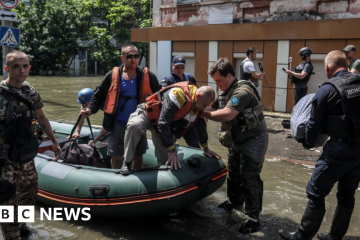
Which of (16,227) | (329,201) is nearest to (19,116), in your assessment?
(16,227)

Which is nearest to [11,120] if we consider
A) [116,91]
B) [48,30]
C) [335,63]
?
[116,91]

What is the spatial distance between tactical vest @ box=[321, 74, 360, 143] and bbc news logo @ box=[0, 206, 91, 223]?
275 cm

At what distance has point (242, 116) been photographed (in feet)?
13.0

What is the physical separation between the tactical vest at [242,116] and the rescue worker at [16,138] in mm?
1903

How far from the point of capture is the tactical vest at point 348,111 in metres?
3.31

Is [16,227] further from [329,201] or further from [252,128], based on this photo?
[329,201]

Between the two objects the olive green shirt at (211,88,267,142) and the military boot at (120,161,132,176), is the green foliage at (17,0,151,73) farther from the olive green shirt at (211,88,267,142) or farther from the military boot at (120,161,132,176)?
the olive green shirt at (211,88,267,142)

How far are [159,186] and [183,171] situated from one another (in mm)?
316

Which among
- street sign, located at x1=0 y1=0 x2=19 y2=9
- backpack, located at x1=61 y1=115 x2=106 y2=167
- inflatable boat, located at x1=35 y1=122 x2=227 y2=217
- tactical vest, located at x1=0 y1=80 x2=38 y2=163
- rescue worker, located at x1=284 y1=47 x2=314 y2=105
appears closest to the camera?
tactical vest, located at x1=0 y1=80 x2=38 y2=163

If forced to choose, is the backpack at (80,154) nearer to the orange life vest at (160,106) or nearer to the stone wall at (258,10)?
the orange life vest at (160,106)

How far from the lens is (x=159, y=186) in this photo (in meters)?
4.02

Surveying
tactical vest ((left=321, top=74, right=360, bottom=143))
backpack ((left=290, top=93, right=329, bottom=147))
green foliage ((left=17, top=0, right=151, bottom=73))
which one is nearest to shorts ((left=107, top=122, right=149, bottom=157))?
backpack ((left=290, top=93, right=329, bottom=147))

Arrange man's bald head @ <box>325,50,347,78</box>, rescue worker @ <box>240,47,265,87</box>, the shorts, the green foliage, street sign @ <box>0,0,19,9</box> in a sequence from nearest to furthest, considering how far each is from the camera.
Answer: man's bald head @ <box>325,50,347,78</box> → the shorts → street sign @ <box>0,0,19,9</box> → rescue worker @ <box>240,47,265,87</box> → the green foliage

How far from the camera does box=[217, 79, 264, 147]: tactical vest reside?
3.91 meters
